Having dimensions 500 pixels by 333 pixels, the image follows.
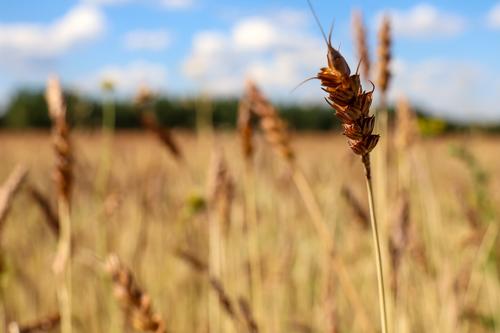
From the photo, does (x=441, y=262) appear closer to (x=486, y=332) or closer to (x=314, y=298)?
(x=486, y=332)

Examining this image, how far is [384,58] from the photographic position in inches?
34.9

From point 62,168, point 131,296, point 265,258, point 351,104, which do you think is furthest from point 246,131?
point 265,258

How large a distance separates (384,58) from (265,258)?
142 centimetres

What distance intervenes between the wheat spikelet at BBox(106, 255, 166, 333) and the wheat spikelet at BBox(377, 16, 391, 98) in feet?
1.49

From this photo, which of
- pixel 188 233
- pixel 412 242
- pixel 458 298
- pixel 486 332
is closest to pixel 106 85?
pixel 188 233

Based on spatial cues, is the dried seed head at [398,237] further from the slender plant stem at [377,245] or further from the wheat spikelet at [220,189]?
the slender plant stem at [377,245]

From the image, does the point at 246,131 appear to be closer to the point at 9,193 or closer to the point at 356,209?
the point at 356,209

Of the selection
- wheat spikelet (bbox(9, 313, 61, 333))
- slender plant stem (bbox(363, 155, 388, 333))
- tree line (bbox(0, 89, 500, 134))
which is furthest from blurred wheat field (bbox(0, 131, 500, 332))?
tree line (bbox(0, 89, 500, 134))

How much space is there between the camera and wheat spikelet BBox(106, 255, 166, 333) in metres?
0.59

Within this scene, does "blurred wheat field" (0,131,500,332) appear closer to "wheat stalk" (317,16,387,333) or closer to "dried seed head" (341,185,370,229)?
"dried seed head" (341,185,370,229)

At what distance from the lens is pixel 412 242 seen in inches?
51.3

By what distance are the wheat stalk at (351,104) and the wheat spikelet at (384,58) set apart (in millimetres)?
511

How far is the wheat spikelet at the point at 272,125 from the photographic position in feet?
2.94

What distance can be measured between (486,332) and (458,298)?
23.2 inches
